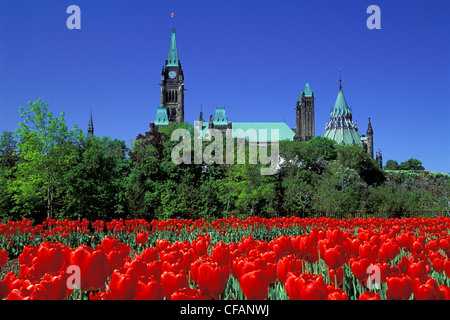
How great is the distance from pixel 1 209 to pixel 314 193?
22.9 meters

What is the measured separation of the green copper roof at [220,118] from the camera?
105 m

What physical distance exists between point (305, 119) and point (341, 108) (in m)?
10.6

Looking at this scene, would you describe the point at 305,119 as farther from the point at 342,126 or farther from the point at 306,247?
the point at 306,247

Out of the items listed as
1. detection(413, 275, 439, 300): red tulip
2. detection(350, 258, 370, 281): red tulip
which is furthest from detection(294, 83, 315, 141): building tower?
detection(413, 275, 439, 300): red tulip

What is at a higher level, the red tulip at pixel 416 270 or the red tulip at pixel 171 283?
the red tulip at pixel 171 283

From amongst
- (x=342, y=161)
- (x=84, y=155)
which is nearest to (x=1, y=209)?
(x=84, y=155)

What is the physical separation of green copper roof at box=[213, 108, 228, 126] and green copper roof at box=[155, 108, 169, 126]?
12.7 metres

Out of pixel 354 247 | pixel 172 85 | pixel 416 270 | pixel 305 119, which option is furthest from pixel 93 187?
pixel 305 119

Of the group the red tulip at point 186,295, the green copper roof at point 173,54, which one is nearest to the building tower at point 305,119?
the green copper roof at point 173,54

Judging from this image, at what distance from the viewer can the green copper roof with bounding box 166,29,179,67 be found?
105 metres

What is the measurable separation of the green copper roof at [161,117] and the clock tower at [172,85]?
63.7 inches

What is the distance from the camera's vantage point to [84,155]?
2361 cm

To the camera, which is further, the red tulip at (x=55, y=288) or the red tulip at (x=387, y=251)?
the red tulip at (x=387, y=251)

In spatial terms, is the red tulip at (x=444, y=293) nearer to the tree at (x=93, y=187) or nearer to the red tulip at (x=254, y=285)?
the red tulip at (x=254, y=285)
